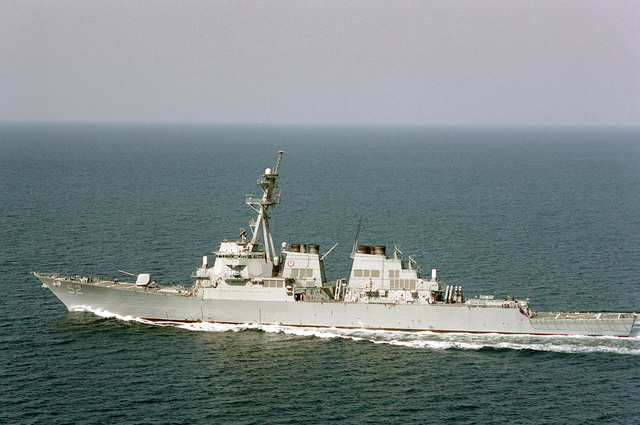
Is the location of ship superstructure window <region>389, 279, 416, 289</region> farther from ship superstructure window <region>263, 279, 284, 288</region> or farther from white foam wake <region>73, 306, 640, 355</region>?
ship superstructure window <region>263, 279, 284, 288</region>

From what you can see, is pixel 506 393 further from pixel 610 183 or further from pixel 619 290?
pixel 610 183

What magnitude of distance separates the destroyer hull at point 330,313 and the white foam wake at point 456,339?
0.44 m

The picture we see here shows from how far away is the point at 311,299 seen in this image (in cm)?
5481

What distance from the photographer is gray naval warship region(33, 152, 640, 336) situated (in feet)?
173

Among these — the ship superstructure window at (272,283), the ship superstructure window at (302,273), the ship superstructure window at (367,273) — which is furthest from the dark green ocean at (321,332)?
the ship superstructure window at (367,273)

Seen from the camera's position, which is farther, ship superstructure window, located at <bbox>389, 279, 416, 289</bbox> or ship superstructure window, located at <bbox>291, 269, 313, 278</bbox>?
ship superstructure window, located at <bbox>291, 269, 313, 278</bbox>

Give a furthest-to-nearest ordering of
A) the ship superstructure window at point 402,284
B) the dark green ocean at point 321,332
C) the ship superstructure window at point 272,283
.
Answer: the ship superstructure window at point 272,283, the ship superstructure window at point 402,284, the dark green ocean at point 321,332

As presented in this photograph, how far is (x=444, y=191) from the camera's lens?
123125 millimetres

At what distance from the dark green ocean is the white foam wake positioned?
18cm

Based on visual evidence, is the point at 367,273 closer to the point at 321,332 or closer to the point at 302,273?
the point at 302,273

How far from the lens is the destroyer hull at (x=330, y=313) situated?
52.2 m

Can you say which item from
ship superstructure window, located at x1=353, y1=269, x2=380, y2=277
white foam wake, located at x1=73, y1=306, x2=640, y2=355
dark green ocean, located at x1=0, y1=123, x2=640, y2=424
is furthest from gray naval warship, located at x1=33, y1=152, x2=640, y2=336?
dark green ocean, located at x1=0, y1=123, x2=640, y2=424

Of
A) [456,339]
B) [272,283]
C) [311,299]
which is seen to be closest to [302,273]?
[311,299]

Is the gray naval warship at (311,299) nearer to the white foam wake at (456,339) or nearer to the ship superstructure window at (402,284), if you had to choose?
the ship superstructure window at (402,284)
